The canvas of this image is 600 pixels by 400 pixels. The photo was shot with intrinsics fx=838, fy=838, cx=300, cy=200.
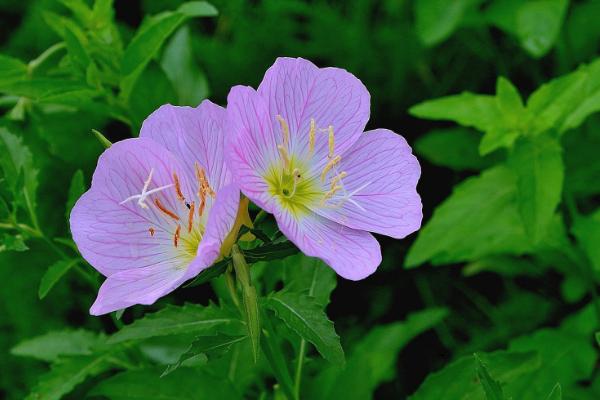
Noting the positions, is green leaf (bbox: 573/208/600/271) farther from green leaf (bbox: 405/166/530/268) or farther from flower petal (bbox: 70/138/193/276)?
flower petal (bbox: 70/138/193/276)

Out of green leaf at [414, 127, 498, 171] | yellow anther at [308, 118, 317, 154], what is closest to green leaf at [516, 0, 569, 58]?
green leaf at [414, 127, 498, 171]

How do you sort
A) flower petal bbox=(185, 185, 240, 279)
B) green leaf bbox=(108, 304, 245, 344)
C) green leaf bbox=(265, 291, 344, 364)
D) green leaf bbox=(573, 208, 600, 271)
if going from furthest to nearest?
green leaf bbox=(573, 208, 600, 271) < green leaf bbox=(108, 304, 245, 344) < green leaf bbox=(265, 291, 344, 364) < flower petal bbox=(185, 185, 240, 279)

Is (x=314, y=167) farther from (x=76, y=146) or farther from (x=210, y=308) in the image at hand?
(x=76, y=146)

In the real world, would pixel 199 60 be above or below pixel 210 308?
below

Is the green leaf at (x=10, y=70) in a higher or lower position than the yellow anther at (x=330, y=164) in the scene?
lower

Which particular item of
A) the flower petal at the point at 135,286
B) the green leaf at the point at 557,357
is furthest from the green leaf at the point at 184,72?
the green leaf at the point at 557,357

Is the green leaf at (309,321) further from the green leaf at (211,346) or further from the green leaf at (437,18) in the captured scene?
the green leaf at (437,18)

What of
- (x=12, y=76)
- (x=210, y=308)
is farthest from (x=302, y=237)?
(x=12, y=76)
